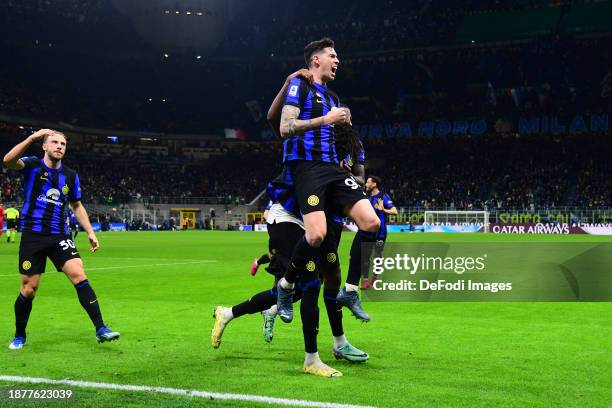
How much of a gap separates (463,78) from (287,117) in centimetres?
6204

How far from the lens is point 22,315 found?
7.17 m

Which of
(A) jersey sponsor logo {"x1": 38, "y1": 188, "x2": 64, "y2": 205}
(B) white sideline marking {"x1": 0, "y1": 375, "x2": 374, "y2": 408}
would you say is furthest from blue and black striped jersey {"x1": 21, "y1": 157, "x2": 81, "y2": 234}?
(B) white sideline marking {"x1": 0, "y1": 375, "x2": 374, "y2": 408}

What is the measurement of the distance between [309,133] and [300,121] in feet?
0.65

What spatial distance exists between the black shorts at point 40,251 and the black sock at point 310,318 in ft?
8.83

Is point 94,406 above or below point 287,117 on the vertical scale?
below

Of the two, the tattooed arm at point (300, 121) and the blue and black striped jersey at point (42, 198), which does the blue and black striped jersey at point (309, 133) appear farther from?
the blue and black striped jersey at point (42, 198)

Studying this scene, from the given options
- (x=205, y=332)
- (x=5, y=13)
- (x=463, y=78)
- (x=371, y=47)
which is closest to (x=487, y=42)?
(x=463, y=78)

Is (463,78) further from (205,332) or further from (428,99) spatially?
(205,332)

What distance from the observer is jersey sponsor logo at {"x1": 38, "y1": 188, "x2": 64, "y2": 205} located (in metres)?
7.30

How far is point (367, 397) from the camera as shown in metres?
4.82

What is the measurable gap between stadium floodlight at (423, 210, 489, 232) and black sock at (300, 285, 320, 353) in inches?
1855

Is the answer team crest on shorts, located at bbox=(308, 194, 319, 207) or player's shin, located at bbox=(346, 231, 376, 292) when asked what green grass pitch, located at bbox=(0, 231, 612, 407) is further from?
team crest on shorts, located at bbox=(308, 194, 319, 207)

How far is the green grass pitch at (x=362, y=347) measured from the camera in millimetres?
4973

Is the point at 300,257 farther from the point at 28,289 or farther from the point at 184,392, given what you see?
the point at 28,289
